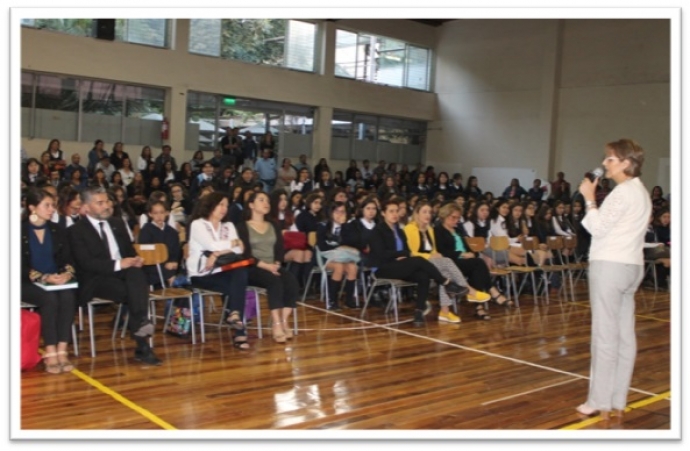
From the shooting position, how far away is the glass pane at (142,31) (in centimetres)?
1350

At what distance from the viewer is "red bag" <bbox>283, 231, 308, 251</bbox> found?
7508mm

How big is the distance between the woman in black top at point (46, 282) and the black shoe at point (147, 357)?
426 millimetres

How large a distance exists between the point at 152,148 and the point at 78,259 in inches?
378

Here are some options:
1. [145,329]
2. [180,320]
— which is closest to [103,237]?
[145,329]

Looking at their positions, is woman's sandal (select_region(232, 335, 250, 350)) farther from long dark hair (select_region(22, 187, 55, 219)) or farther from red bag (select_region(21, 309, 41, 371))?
long dark hair (select_region(22, 187, 55, 219))

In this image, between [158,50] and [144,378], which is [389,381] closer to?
[144,378]

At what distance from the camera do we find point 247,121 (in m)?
15.8

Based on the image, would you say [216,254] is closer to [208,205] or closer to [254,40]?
[208,205]

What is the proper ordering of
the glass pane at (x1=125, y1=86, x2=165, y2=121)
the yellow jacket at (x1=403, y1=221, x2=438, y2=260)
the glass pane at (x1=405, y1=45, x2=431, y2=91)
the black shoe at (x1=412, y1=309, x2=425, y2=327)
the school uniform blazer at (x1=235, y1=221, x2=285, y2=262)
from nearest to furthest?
the school uniform blazer at (x1=235, y1=221, x2=285, y2=262), the black shoe at (x1=412, y1=309, x2=425, y2=327), the yellow jacket at (x1=403, y1=221, x2=438, y2=260), the glass pane at (x1=125, y1=86, x2=165, y2=121), the glass pane at (x1=405, y1=45, x2=431, y2=91)

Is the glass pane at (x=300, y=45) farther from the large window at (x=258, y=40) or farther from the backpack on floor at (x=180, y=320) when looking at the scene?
the backpack on floor at (x=180, y=320)

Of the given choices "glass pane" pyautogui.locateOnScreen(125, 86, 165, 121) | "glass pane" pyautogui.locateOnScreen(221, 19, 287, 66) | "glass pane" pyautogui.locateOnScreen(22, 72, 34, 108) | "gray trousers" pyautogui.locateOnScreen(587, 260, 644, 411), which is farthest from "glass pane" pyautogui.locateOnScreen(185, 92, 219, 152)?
"gray trousers" pyautogui.locateOnScreen(587, 260, 644, 411)

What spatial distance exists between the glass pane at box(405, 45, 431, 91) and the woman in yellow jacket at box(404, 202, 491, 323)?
12.3 m

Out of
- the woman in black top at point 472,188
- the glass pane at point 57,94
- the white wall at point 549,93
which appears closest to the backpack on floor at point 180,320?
the glass pane at point 57,94
